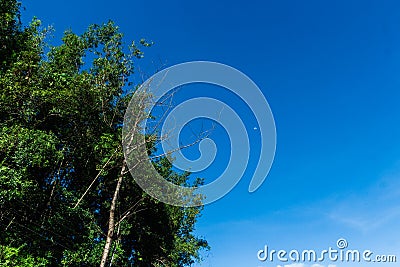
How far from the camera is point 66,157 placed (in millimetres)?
17719

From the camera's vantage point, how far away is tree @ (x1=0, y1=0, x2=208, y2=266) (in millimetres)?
13641

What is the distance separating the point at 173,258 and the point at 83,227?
7257 mm

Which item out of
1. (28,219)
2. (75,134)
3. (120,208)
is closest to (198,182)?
(120,208)

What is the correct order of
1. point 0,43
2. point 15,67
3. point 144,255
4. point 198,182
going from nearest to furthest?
point 15,67, point 0,43, point 144,255, point 198,182

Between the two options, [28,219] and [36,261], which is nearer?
[36,261]

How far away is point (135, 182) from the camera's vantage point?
61.6 ft

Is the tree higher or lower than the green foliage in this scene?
higher

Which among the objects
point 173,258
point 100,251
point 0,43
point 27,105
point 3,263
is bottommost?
point 3,263

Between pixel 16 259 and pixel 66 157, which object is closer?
pixel 16 259

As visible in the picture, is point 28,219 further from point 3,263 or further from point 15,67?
point 15,67

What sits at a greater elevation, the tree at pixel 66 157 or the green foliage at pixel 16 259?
the tree at pixel 66 157

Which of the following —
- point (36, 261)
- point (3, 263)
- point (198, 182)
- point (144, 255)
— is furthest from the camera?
point (198, 182)

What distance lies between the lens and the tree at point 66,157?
1364cm

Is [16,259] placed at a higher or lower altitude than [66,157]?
lower
